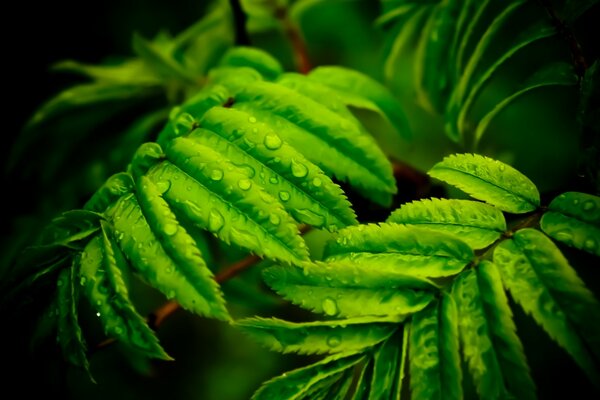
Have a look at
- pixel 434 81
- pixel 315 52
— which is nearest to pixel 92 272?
pixel 434 81

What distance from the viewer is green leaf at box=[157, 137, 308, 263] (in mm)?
644

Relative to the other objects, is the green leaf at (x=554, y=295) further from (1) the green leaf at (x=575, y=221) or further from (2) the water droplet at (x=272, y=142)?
(2) the water droplet at (x=272, y=142)

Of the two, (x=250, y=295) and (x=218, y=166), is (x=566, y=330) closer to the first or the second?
(x=218, y=166)

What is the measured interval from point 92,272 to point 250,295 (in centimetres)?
85

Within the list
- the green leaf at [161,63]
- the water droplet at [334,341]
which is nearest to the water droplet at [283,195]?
the water droplet at [334,341]

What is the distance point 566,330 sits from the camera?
1.81ft

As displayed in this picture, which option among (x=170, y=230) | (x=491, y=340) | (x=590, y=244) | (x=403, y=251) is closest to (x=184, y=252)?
(x=170, y=230)

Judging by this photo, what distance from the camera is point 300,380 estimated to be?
2.15 feet

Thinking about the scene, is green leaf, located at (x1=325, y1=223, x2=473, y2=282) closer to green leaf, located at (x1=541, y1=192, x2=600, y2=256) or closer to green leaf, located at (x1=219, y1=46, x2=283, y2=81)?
green leaf, located at (x1=541, y1=192, x2=600, y2=256)

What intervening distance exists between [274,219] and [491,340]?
350mm

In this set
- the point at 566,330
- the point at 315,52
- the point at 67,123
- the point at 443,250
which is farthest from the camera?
the point at 315,52

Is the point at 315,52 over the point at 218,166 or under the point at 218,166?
over

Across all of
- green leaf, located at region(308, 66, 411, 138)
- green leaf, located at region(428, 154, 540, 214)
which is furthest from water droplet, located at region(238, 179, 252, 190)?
green leaf, located at region(308, 66, 411, 138)

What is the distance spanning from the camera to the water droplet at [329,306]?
630mm
